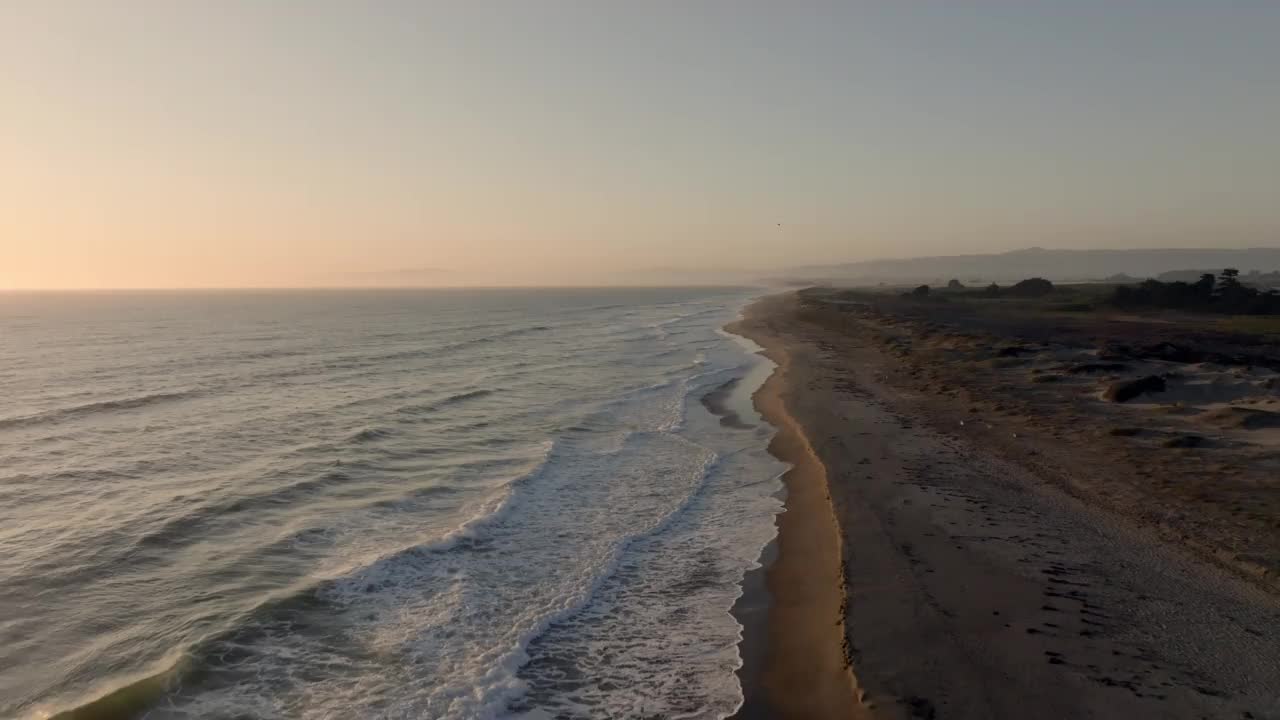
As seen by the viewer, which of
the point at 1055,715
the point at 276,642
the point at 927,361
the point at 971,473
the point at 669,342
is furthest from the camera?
the point at 669,342

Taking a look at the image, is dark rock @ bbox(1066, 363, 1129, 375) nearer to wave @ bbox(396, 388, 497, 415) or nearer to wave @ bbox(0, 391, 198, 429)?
wave @ bbox(396, 388, 497, 415)

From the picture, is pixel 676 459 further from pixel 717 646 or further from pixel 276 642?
pixel 276 642

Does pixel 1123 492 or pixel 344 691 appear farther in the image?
pixel 1123 492

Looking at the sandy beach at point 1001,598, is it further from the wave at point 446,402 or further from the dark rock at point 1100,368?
the wave at point 446,402

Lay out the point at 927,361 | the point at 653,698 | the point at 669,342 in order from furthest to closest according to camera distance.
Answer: the point at 669,342 → the point at 927,361 → the point at 653,698

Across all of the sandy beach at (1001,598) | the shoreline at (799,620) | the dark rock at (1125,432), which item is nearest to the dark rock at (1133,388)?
the dark rock at (1125,432)

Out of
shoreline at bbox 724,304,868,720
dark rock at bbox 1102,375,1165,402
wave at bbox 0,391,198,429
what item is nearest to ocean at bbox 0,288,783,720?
wave at bbox 0,391,198,429

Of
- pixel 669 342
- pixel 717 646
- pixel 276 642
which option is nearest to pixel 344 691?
pixel 276 642
